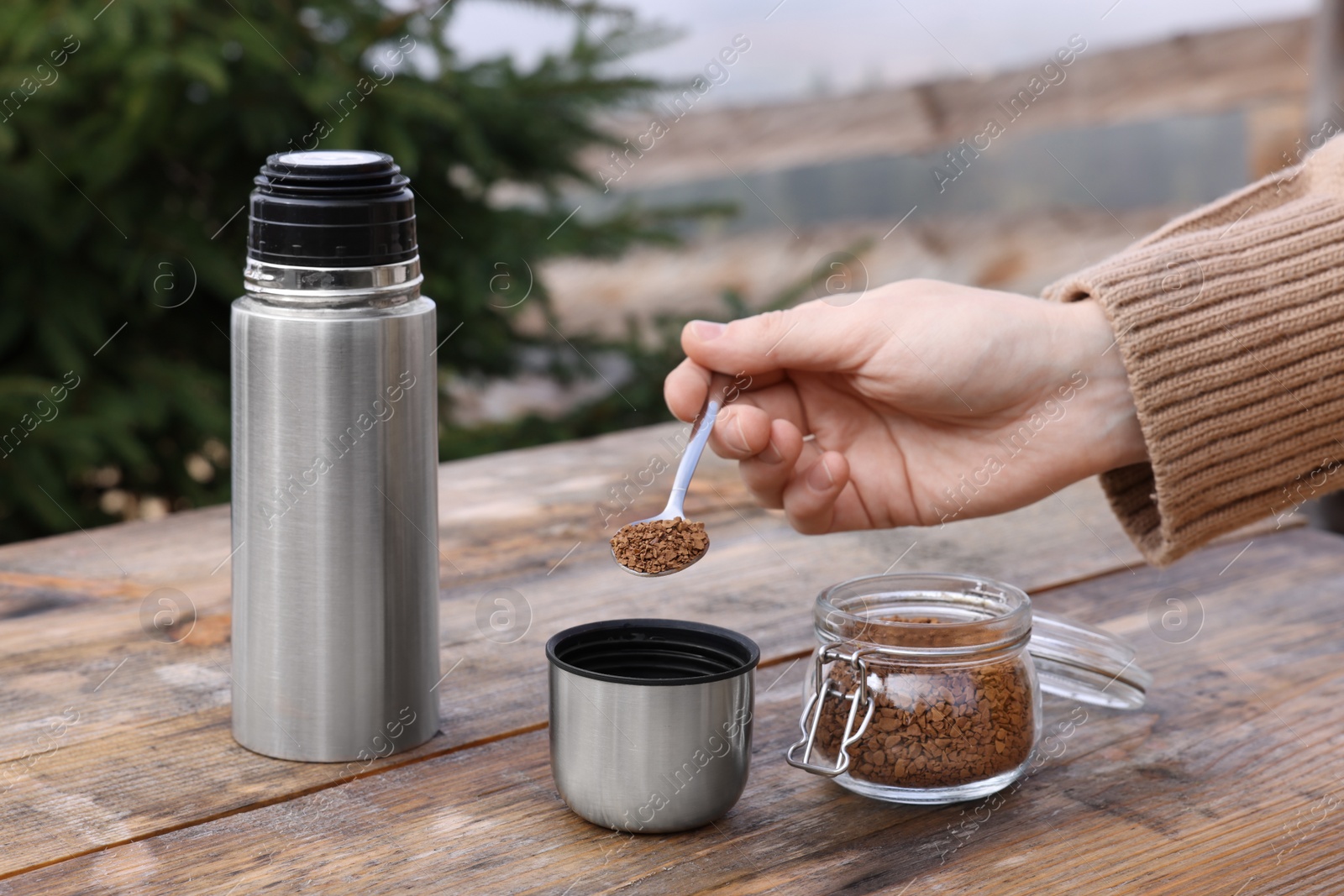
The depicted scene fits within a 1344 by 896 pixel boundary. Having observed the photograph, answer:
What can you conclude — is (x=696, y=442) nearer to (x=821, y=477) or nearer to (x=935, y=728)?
(x=821, y=477)

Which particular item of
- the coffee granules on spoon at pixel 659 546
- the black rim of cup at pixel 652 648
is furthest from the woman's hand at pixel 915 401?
the black rim of cup at pixel 652 648

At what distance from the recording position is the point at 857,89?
3418 mm

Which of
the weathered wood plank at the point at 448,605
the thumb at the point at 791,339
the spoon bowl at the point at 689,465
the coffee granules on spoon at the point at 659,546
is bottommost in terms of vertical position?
the weathered wood plank at the point at 448,605

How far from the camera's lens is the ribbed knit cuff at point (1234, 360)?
0.96 meters

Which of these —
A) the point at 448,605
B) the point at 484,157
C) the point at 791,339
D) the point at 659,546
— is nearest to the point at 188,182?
the point at 484,157

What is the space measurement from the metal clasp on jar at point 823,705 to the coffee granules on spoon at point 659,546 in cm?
13

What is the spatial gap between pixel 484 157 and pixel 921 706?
1.42 metres

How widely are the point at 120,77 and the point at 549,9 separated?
663 mm

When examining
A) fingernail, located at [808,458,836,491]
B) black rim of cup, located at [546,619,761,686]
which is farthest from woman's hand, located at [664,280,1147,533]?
black rim of cup, located at [546,619,761,686]

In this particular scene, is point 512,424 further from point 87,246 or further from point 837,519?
point 837,519

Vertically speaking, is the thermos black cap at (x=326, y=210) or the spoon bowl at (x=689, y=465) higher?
the thermos black cap at (x=326, y=210)

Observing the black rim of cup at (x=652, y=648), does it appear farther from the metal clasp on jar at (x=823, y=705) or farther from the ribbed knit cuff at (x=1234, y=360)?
the ribbed knit cuff at (x=1234, y=360)

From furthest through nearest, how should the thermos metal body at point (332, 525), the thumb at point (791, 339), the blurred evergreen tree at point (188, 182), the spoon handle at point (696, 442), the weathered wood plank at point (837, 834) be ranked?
1. the blurred evergreen tree at point (188, 182)
2. the thumb at point (791, 339)
3. the spoon handle at point (696, 442)
4. the thermos metal body at point (332, 525)
5. the weathered wood plank at point (837, 834)

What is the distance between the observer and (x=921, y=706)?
0.74 metres
